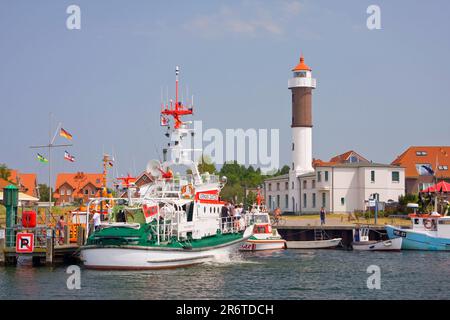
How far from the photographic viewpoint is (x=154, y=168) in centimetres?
4053

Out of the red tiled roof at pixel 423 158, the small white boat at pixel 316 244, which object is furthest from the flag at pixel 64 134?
the red tiled roof at pixel 423 158

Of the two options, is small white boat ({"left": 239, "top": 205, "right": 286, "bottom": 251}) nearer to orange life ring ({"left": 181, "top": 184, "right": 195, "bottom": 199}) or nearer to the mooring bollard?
orange life ring ({"left": 181, "top": 184, "right": 195, "bottom": 199})

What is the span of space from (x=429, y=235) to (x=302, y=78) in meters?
32.8

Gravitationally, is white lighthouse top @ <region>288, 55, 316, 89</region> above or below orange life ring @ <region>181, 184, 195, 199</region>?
above

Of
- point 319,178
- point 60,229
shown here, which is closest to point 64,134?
point 60,229

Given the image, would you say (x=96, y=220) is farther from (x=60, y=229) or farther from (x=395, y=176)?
(x=395, y=176)

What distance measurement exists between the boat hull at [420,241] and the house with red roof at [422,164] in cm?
3083

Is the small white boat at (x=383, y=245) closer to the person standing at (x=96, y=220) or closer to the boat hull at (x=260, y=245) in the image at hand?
the boat hull at (x=260, y=245)

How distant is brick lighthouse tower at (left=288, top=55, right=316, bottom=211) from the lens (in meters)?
84.6

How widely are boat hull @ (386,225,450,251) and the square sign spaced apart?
27.0 metres

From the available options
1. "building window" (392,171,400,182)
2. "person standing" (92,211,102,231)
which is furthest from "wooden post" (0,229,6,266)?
"building window" (392,171,400,182)
